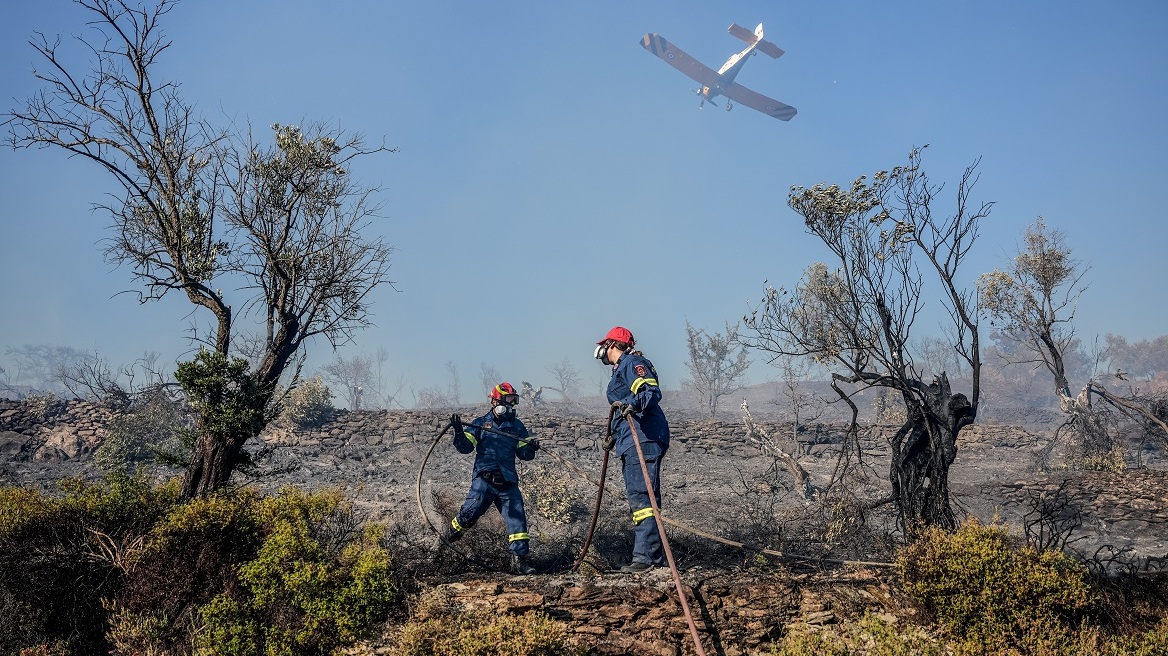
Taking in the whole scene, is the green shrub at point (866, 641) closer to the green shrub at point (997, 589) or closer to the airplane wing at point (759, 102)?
the green shrub at point (997, 589)

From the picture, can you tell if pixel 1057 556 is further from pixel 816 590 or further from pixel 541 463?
pixel 541 463

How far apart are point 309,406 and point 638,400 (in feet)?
59.6

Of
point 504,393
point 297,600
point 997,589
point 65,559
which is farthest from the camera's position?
point 504,393

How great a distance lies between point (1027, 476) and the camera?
1638 cm

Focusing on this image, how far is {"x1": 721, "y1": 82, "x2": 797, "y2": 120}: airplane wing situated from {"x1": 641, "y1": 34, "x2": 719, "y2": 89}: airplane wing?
2.25 meters

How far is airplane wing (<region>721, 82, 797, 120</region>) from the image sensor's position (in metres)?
57.1

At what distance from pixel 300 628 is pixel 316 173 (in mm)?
5597

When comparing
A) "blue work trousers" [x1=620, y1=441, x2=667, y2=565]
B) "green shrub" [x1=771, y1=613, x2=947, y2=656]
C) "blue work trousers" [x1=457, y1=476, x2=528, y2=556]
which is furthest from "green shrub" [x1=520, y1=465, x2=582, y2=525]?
"green shrub" [x1=771, y1=613, x2=947, y2=656]

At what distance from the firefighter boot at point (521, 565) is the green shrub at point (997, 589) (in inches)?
141

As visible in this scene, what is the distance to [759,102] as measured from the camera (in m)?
58.9

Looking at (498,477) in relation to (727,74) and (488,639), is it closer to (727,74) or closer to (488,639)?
(488,639)

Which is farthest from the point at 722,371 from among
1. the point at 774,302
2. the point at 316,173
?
the point at 316,173

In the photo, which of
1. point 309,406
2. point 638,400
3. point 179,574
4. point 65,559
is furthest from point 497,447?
point 309,406

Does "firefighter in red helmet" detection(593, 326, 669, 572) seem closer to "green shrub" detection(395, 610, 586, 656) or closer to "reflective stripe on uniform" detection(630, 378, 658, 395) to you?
"reflective stripe on uniform" detection(630, 378, 658, 395)
